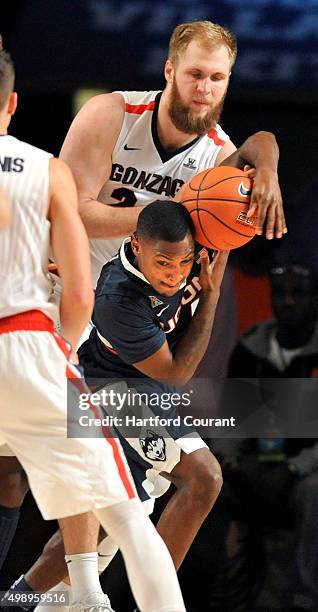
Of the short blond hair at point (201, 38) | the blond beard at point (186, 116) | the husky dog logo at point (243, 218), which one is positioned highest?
the short blond hair at point (201, 38)

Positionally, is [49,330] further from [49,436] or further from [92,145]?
[92,145]

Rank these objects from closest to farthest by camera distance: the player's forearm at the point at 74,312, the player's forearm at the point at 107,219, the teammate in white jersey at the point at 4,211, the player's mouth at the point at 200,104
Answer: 1. the teammate in white jersey at the point at 4,211
2. the player's forearm at the point at 74,312
3. the player's forearm at the point at 107,219
4. the player's mouth at the point at 200,104

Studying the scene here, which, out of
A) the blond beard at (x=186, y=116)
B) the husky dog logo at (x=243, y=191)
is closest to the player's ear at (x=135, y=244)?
the husky dog logo at (x=243, y=191)

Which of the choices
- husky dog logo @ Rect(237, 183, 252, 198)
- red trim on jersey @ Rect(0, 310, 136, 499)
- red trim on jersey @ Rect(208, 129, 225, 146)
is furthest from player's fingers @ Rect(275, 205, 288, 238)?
red trim on jersey @ Rect(0, 310, 136, 499)

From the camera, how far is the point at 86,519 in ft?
11.6

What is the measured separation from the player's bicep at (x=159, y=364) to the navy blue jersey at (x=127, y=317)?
0.02m

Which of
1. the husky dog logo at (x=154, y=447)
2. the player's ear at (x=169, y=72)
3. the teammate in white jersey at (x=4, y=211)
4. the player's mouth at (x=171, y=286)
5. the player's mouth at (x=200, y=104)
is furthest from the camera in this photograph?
the player's ear at (x=169, y=72)

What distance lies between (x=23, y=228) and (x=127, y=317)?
0.78 meters

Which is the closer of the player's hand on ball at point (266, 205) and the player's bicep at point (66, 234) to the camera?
the player's bicep at point (66, 234)

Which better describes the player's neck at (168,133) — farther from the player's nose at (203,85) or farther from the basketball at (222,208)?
the basketball at (222,208)

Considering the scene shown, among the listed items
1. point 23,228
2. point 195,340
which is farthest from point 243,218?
point 23,228

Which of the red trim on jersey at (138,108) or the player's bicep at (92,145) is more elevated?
the red trim on jersey at (138,108)

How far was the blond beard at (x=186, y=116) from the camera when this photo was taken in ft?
13.4

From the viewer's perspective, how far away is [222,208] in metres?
3.71
